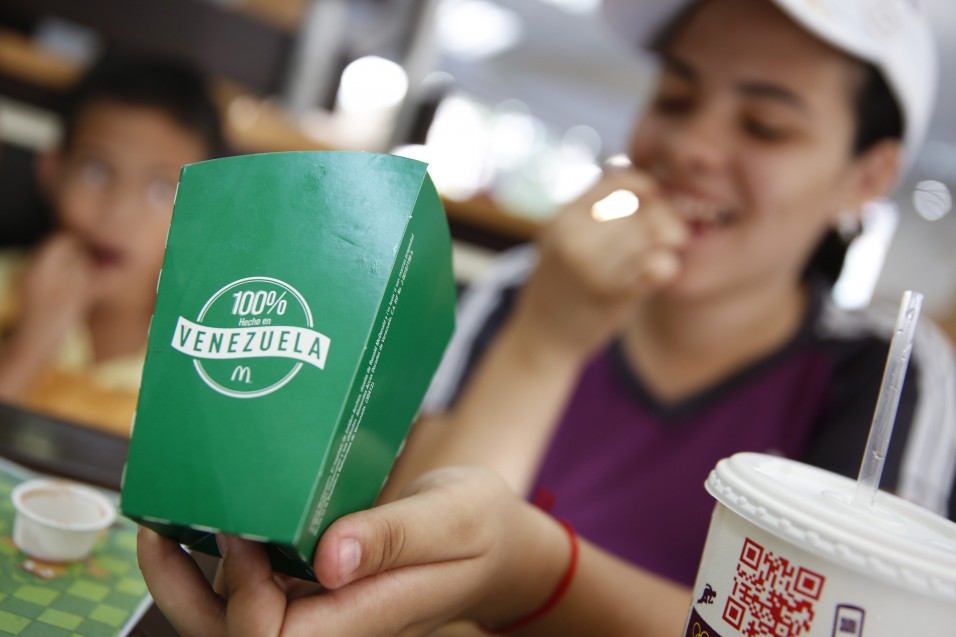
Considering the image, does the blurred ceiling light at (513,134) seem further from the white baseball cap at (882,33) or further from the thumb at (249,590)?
the thumb at (249,590)

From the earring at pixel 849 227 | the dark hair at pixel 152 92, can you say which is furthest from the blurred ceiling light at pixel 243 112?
the earring at pixel 849 227

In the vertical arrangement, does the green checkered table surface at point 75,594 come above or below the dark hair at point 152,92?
below

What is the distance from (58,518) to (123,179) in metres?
1.24

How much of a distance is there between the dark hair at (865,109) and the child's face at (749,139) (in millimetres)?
14

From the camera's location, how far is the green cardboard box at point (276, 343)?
349 mm

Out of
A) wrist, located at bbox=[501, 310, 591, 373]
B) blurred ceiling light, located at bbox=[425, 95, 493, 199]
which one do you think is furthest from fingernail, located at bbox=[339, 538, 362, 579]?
blurred ceiling light, located at bbox=[425, 95, 493, 199]

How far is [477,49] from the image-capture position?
372 inches

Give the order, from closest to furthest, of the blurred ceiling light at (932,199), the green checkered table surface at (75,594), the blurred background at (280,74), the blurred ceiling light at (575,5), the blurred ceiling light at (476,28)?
the green checkered table surface at (75,594)
the blurred background at (280,74)
the blurred ceiling light at (575,5)
the blurred ceiling light at (476,28)
the blurred ceiling light at (932,199)

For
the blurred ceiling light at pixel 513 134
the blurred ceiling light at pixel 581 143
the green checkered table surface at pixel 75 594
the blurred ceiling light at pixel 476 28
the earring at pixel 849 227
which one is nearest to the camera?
the green checkered table surface at pixel 75 594

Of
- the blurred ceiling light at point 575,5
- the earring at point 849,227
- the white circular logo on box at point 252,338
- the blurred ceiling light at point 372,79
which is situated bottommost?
the white circular logo on box at point 252,338

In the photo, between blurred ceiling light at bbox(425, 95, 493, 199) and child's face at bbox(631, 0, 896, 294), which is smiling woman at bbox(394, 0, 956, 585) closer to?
child's face at bbox(631, 0, 896, 294)

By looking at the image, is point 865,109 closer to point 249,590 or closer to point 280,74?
point 249,590

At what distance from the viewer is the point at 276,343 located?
14.4 inches

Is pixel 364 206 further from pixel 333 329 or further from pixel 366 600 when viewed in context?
pixel 366 600
